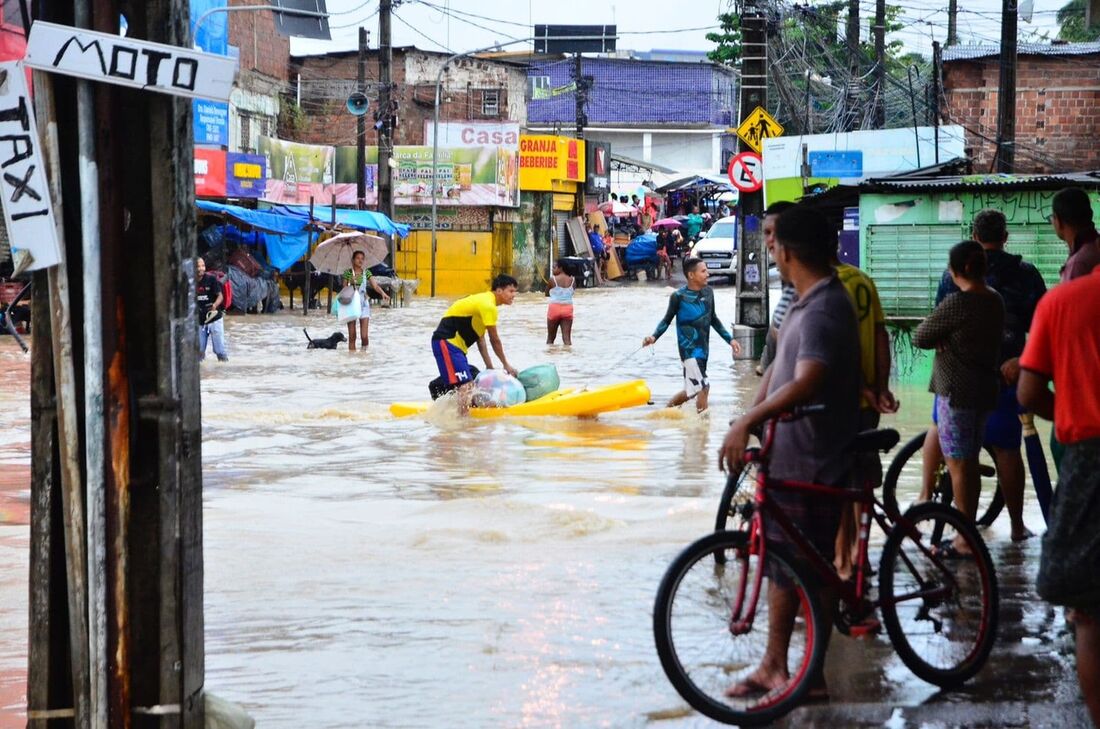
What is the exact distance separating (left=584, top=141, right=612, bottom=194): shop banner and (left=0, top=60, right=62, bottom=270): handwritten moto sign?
51961 millimetres

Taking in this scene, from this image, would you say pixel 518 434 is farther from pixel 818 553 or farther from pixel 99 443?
pixel 99 443

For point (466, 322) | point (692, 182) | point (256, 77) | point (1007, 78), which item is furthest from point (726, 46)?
point (466, 322)

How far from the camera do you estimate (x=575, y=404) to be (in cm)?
1541

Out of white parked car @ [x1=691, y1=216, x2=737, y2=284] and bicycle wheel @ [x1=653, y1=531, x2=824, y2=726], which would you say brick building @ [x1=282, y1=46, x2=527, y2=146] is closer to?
white parked car @ [x1=691, y1=216, x2=737, y2=284]

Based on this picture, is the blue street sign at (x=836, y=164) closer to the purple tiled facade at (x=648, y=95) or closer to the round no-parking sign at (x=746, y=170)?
the round no-parking sign at (x=746, y=170)

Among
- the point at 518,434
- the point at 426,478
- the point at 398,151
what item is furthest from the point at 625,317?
the point at 426,478

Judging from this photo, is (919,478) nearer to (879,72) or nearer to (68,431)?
(68,431)

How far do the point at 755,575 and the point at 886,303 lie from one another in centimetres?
1258

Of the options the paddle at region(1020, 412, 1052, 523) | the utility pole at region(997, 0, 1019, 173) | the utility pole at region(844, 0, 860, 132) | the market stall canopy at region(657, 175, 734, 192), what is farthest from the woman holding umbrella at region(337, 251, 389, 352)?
the market stall canopy at region(657, 175, 734, 192)

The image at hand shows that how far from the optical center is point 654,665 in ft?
20.5

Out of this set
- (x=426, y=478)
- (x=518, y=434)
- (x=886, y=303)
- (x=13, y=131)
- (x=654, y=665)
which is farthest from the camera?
(x=886, y=303)

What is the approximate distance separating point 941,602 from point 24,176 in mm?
3743

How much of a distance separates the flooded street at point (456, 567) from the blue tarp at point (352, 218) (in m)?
22.4

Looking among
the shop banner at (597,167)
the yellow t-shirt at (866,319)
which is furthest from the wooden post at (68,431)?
the shop banner at (597,167)
